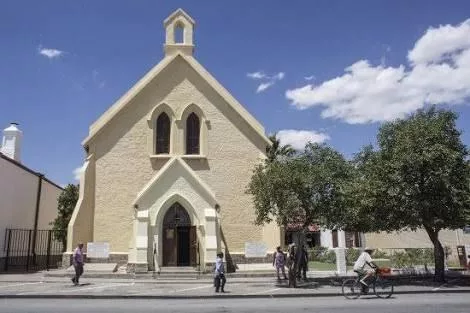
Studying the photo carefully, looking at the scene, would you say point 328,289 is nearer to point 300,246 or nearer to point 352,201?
point 300,246

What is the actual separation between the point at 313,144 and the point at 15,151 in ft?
71.4

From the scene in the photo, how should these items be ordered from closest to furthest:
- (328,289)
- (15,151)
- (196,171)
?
(328,289), (196,171), (15,151)

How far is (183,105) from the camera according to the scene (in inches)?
1072

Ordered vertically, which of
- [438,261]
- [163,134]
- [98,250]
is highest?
[163,134]

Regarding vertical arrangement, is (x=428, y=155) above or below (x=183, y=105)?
below

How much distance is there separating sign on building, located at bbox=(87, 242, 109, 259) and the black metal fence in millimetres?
3609

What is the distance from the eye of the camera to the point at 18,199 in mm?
28219

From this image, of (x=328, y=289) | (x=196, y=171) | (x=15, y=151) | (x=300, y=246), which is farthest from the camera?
(x=15, y=151)

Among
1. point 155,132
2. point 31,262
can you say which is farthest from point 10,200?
point 155,132

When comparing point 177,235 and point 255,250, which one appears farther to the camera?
point 255,250

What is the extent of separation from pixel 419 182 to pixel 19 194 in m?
21.9

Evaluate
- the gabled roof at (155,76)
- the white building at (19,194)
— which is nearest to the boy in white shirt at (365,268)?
the gabled roof at (155,76)

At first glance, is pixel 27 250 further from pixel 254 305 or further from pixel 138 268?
pixel 254 305

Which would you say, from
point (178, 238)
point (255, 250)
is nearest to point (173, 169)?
point (178, 238)
